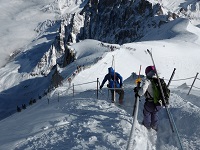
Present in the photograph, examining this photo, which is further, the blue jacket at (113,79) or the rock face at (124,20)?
the rock face at (124,20)

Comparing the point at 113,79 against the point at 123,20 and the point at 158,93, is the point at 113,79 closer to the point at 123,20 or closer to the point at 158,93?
the point at 158,93

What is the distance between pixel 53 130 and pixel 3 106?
6743 inches

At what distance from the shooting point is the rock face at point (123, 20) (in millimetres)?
117225

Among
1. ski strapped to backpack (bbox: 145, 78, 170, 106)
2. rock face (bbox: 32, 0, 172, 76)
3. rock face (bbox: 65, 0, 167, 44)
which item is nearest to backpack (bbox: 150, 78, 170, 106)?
ski strapped to backpack (bbox: 145, 78, 170, 106)

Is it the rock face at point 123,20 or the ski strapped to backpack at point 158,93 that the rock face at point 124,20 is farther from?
the ski strapped to backpack at point 158,93

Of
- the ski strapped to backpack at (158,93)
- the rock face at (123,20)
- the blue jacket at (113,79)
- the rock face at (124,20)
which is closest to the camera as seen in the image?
the ski strapped to backpack at (158,93)

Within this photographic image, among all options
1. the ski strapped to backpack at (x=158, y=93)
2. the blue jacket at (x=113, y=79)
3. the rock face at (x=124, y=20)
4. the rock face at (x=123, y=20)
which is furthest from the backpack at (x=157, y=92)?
the rock face at (x=123, y=20)

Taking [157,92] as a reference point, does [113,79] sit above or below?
below

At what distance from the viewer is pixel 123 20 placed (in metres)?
147

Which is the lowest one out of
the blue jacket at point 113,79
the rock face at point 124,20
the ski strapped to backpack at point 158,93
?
the rock face at point 124,20

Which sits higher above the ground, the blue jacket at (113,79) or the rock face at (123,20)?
the blue jacket at (113,79)

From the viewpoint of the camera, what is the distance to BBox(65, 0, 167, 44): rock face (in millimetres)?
117225

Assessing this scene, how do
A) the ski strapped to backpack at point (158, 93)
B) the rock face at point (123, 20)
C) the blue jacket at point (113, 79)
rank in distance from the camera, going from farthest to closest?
the rock face at point (123, 20) < the blue jacket at point (113, 79) < the ski strapped to backpack at point (158, 93)

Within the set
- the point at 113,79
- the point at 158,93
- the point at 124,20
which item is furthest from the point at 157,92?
the point at 124,20
